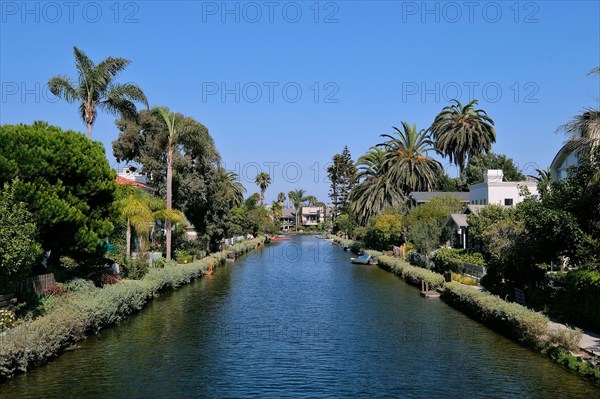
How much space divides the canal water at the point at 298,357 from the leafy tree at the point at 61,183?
4.91 m

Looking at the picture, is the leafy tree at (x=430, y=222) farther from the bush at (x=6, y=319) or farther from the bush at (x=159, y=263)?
the bush at (x=6, y=319)

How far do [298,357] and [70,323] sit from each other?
8871mm

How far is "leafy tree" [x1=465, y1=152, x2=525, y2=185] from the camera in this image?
85.8 metres

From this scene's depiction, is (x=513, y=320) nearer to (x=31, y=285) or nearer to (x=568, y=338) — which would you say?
(x=568, y=338)

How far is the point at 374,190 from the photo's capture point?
266 ft

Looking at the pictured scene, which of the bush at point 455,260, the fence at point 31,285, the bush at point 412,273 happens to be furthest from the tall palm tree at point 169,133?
the bush at point 455,260

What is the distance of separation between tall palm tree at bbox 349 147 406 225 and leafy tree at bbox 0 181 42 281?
5929 centimetres

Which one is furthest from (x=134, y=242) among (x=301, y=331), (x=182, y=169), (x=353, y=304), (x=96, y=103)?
(x=301, y=331)

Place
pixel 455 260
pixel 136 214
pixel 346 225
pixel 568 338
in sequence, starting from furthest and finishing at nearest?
pixel 346 225 → pixel 136 214 → pixel 455 260 → pixel 568 338

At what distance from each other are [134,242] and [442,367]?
1398 inches

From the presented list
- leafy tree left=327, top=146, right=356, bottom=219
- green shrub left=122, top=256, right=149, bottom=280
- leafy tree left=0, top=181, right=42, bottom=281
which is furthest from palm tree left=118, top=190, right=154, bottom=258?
leafy tree left=327, top=146, right=356, bottom=219

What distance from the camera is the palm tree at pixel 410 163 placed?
79.4m

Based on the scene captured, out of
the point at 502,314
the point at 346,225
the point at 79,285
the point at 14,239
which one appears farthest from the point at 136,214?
the point at 346,225

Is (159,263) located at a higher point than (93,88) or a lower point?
lower
